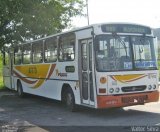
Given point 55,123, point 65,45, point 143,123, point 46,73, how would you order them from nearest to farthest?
point 143,123 → point 55,123 → point 65,45 → point 46,73

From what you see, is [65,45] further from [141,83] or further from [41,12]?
[41,12]

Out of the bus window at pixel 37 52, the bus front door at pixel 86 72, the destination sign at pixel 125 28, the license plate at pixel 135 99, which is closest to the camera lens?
the license plate at pixel 135 99

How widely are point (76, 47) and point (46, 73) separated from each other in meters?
3.60

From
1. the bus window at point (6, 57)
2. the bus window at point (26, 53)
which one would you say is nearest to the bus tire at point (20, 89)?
the bus window at point (26, 53)

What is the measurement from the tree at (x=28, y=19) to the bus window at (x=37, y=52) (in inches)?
127

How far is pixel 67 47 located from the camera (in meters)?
15.1

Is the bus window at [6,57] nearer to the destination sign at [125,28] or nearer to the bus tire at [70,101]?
the bus tire at [70,101]

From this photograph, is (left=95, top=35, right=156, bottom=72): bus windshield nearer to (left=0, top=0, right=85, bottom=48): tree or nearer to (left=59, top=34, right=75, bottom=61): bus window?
(left=59, top=34, right=75, bottom=61): bus window

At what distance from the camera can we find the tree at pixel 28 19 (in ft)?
71.5

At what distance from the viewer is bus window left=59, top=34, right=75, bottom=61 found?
1462 cm

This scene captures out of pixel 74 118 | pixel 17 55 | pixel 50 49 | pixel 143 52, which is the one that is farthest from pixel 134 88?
pixel 17 55

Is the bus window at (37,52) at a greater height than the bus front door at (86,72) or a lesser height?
greater

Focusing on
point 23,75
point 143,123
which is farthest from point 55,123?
point 23,75

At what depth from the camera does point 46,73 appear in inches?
687
